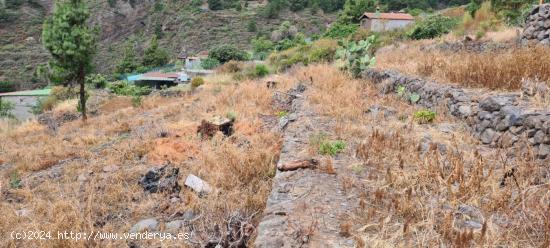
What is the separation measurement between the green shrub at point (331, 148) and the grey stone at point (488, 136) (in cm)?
180

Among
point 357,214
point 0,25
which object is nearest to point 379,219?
point 357,214

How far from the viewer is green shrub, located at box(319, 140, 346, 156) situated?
4645mm

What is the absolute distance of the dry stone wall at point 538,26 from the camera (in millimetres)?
10570

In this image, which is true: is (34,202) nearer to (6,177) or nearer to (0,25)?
(6,177)

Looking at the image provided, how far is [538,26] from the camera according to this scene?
35.9ft

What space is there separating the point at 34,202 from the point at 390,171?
4431mm

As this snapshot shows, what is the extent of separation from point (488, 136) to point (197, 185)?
3639 millimetres

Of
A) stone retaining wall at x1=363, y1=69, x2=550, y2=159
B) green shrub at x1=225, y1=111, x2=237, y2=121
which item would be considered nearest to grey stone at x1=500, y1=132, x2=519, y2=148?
stone retaining wall at x1=363, y1=69, x2=550, y2=159

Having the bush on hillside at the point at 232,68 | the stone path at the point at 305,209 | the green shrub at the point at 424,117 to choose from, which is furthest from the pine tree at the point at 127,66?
the stone path at the point at 305,209

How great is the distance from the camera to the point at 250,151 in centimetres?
562

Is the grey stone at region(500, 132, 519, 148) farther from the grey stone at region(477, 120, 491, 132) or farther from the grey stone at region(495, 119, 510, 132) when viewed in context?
the grey stone at region(477, 120, 491, 132)

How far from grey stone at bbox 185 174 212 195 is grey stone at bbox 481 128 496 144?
3.43m

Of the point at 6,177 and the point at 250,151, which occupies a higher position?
the point at 250,151

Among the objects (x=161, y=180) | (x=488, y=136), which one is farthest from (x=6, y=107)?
(x=488, y=136)
